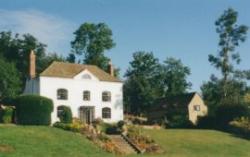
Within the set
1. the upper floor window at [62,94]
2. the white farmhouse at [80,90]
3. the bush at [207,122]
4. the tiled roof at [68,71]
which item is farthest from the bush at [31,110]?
the bush at [207,122]

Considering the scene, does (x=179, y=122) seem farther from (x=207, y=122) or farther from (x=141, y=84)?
(x=141, y=84)

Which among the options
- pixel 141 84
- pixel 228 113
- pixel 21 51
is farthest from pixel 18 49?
pixel 228 113

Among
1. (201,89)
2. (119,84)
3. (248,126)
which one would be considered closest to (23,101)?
(119,84)

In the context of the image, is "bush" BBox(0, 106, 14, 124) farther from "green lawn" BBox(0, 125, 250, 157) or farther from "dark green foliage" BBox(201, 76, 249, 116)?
"dark green foliage" BBox(201, 76, 249, 116)

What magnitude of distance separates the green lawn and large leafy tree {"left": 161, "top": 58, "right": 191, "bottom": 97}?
47.4 m

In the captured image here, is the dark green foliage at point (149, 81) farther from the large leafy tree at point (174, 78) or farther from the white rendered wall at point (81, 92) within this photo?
the white rendered wall at point (81, 92)

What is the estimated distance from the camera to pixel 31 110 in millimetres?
56531

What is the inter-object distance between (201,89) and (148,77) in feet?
53.7

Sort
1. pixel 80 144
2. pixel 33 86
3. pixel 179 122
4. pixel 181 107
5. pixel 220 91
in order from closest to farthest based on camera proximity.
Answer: pixel 80 144, pixel 33 86, pixel 179 122, pixel 181 107, pixel 220 91

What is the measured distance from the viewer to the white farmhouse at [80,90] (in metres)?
68.0

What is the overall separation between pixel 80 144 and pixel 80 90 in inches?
1021

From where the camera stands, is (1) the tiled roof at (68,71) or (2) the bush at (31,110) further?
(1) the tiled roof at (68,71)

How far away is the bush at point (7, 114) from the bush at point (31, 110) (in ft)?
2.29

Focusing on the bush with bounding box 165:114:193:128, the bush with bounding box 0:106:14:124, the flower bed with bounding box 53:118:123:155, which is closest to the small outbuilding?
the bush with bounding box 165:114:193:128
